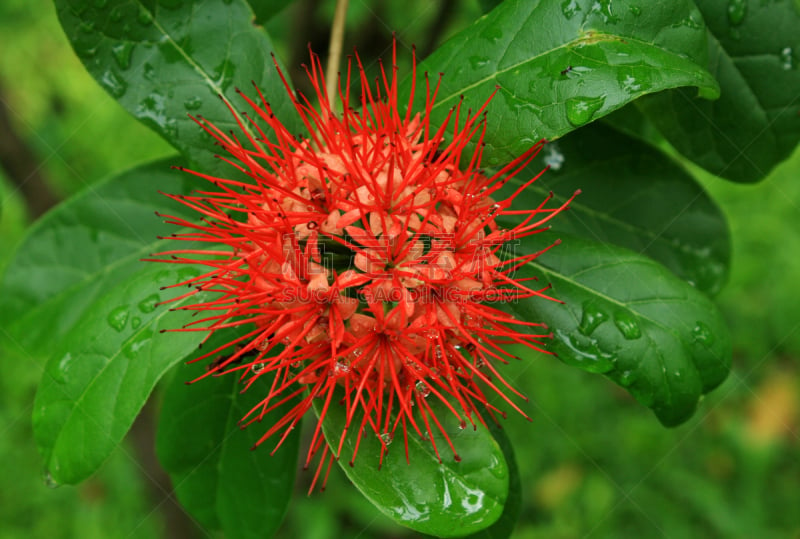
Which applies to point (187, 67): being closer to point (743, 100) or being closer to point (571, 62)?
point (571, 62)

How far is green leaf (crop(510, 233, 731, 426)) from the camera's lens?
4.20 ft

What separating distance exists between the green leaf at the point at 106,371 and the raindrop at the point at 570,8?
82 cm

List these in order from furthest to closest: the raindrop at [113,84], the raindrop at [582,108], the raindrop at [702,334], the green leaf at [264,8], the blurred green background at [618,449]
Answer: the blurred green background at [618,449] → the green leaf at [264,8] → the raindrop at [113,84] → the raindrop at [702,334] → the raindrop at [582,108]

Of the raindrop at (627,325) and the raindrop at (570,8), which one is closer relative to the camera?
the raindrop at (570,8)

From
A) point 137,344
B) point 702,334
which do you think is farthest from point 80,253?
point 702,334

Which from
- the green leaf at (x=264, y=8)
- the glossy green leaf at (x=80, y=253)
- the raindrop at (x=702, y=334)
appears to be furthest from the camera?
the glossy green leaf at (x=80, y=253)

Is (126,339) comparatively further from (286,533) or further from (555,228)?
(286,533)

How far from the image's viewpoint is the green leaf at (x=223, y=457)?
1.58 m

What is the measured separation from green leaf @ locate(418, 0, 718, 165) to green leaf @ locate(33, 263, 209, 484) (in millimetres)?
657

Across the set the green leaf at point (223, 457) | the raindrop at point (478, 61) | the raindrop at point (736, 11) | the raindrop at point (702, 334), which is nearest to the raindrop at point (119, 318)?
the green leaf at point (223, 457)

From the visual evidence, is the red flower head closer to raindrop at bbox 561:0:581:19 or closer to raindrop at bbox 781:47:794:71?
raindrop at bbox 561:0:581:19

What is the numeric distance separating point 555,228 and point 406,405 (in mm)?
606

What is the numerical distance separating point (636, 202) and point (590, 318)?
1.58 ft

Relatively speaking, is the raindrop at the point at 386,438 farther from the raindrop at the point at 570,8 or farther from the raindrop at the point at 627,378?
the raindrop at the point at 570,8
